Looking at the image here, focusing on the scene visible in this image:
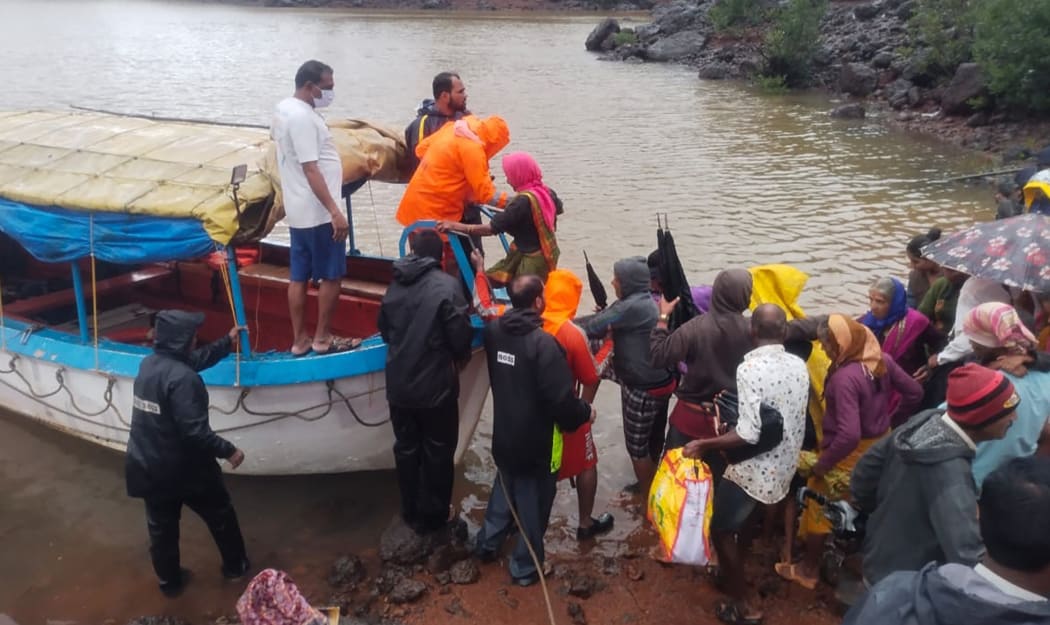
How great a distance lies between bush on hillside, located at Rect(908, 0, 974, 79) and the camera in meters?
22.3

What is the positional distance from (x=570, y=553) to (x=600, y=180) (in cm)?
1100

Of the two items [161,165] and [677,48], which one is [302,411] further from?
[677,48]

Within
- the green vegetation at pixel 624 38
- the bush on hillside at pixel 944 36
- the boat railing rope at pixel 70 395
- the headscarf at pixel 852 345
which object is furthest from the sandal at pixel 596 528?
the green vegetation at pixel 624 38

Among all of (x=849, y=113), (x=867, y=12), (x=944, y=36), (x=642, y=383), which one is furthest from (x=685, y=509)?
(x=867, y=12)

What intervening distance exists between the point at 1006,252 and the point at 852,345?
1205 mm

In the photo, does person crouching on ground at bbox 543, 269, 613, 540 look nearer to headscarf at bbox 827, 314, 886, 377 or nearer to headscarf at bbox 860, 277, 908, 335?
headscarf at bbox 827, 314, 886, 377

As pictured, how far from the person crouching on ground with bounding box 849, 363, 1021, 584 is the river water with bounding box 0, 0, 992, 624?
7.55ft

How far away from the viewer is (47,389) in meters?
6.25

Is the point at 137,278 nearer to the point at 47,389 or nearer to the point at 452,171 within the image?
the point at 47,389

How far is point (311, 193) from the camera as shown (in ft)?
16.9

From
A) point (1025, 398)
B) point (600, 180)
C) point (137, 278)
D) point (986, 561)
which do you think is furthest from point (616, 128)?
point (986, 561)

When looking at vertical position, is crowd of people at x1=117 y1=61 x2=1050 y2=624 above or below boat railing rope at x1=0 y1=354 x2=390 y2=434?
above

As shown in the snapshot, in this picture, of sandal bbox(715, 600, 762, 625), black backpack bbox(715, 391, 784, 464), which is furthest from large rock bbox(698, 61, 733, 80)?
sandal bbox(715, 600, 762, 625)

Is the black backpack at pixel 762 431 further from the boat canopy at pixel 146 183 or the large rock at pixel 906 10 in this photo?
the large rock at pixel 906 10
